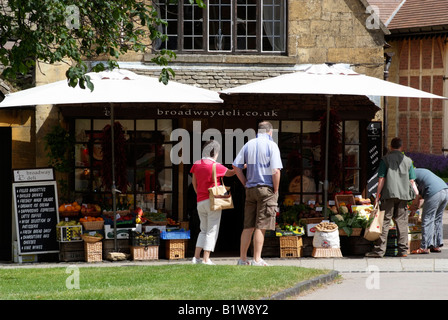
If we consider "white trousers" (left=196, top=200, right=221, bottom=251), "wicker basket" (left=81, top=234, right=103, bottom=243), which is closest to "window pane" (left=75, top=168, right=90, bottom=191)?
"wicker basket" (left=81, top=234, right=103, bottom=243)

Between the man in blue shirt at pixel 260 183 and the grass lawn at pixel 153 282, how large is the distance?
778mm

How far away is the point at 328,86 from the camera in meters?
13.2

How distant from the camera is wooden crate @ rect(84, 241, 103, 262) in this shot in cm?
1370

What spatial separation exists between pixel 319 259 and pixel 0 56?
5.53m

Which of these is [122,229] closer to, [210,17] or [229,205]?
[229,205]

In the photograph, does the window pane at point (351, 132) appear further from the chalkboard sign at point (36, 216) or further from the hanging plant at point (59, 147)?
the chalkboard sign at point (36, 216)

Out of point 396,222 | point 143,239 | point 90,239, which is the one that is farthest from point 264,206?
point 90,239

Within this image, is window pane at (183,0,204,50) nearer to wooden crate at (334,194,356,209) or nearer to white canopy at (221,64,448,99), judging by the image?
white canopy at (221,64,448,99)

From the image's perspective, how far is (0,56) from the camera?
11.2 meters

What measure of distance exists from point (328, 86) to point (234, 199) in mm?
3602

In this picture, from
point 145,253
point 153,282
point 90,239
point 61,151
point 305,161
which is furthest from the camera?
point 305,161

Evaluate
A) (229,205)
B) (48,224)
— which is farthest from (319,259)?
(48,224)

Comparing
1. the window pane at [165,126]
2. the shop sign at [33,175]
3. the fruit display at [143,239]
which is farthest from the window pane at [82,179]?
the fruit display at [143,239]

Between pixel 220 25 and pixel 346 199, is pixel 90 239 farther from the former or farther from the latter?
pixel 220 25
